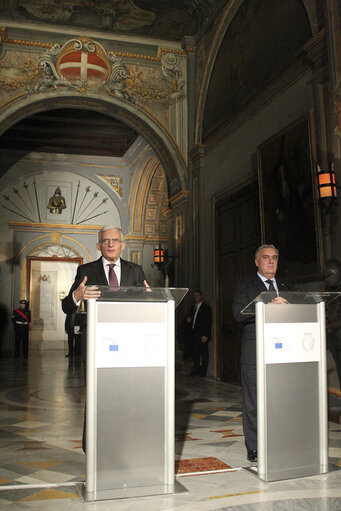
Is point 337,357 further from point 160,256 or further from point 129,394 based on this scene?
point 160,256

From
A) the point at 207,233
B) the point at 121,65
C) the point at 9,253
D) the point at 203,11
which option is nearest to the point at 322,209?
the point at 207,233

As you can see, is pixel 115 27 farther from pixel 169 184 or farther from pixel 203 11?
pixel 169 184

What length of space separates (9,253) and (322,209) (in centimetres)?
1139

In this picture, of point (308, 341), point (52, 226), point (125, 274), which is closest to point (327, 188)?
point (308, 341)

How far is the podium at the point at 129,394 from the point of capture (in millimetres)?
2971

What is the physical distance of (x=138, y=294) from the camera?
3098 mm

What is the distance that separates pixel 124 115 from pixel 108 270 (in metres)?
7.52

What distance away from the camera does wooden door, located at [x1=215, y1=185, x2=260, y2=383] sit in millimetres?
7945

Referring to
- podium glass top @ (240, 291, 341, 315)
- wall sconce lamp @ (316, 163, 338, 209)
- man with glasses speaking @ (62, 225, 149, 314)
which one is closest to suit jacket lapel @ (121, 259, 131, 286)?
man with glasses speaking @ (62, 225, 149, 314)

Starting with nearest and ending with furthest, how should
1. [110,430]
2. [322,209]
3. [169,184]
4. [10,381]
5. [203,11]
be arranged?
[110,430] < [322,209] < [10,381] < [203,11] < [169,184]

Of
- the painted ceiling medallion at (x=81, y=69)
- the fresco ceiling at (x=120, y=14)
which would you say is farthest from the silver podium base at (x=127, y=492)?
the painted ceiling medallion at (x=81, y=69)

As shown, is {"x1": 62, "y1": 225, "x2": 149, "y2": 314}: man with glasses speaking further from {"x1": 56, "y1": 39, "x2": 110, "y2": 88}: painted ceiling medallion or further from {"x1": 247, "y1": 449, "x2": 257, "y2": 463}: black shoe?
{"x1": 56, "y1": 39, "x2": 110, "y2": 88}: painted ceiling medallion

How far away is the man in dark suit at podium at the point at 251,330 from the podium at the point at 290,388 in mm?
332

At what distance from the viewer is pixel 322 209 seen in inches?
222
